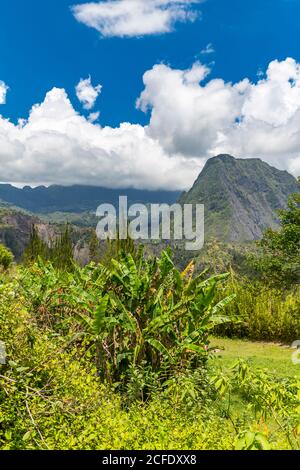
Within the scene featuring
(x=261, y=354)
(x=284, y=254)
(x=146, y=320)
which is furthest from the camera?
(x=284, y=254)

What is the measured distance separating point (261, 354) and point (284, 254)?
1294 cm

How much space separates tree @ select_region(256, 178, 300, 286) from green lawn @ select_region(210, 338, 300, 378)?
10.1 m

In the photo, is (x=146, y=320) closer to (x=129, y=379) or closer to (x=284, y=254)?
(x=129, y=379)

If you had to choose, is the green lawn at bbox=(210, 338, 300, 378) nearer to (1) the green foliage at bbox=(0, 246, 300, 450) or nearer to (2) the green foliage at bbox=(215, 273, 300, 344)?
(2) the green foliage at bbox=(215, 273, 300, 344)

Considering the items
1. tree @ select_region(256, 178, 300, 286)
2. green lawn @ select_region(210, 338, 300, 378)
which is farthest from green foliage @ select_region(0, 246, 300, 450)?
tree @ select_region(256, 178, 300, 286)

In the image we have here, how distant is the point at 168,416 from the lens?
4.55m

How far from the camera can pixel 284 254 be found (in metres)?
24.4

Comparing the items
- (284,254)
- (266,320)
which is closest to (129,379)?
(266,320)

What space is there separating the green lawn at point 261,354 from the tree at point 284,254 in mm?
10072

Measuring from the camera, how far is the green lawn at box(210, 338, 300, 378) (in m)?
9.83

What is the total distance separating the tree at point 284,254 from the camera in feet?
77.9

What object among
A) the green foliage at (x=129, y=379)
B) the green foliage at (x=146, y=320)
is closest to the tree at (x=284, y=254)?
the green foliage at (x=129, y=379)
